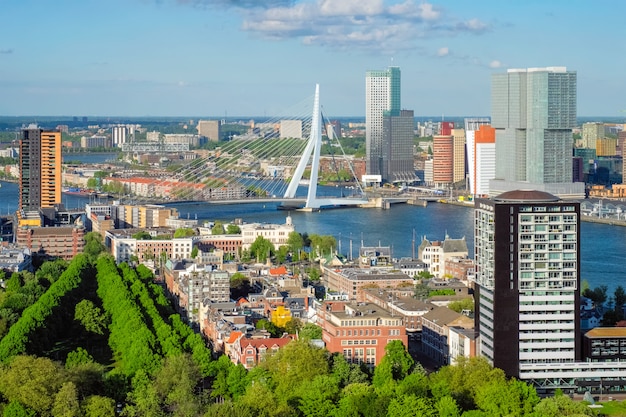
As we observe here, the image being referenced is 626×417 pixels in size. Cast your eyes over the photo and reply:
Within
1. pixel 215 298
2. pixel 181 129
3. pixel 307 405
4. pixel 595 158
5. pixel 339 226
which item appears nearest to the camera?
pixel 307 405

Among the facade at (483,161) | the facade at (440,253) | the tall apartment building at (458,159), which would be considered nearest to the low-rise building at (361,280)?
the facade at (440,253)

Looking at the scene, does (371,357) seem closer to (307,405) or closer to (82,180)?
(307,405)

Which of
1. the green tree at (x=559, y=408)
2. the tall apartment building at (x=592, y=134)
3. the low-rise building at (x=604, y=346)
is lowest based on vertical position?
the green tree at (x=559, y=408)

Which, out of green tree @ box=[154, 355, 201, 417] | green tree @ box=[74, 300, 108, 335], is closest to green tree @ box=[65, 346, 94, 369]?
green tree @ box=[154, 355, 201, 417]

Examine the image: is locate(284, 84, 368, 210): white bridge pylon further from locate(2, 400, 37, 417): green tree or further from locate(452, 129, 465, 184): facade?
locate(2, 400, 37, 417): green tree

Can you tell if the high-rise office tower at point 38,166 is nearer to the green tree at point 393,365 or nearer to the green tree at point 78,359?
the green tree at point 78,359

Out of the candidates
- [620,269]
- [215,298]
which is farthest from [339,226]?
[215,298]
